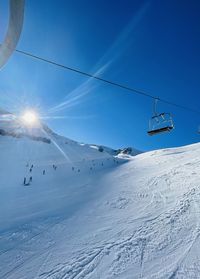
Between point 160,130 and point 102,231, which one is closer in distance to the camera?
point 102,231

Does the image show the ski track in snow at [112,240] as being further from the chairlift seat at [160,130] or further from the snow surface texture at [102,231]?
the chairlift seat at [160,130]

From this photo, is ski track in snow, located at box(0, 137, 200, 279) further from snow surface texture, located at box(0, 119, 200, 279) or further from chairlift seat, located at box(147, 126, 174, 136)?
chairlift seat, located at box(147, 126, 174, 136)

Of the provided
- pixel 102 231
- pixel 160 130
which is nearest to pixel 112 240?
pixel 102 231

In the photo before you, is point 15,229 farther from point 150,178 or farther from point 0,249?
point 150,178

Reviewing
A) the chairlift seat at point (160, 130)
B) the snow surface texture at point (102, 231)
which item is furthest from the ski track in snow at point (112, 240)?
the chairlift seat at point (160, 130)

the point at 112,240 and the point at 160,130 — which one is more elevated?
the point at 160,130

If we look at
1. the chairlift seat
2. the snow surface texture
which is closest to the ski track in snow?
the snow surface texture

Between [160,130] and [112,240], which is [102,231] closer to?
[112,240]

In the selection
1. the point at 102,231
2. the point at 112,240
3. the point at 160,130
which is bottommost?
the point at 112,240

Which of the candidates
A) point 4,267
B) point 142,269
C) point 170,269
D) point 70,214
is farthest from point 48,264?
point 70,214

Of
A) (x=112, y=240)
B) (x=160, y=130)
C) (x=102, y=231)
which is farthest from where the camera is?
(x=160, y=130)

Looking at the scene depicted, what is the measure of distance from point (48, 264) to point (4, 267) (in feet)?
4.16

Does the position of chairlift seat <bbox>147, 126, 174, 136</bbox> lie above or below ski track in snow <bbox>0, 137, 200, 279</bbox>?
above

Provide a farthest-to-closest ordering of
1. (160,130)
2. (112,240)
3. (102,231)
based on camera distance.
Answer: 1. (160,130)
2. (102,231)
3. (112,240)
